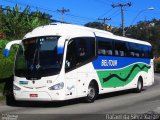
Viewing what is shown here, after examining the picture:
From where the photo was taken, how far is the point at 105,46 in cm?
2136

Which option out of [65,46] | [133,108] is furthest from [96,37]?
[133,108]

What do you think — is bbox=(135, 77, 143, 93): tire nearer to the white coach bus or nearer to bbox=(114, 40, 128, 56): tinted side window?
bbox=(114, 40, 128, 56): tinted side window

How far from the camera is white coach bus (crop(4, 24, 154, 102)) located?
57.0ft

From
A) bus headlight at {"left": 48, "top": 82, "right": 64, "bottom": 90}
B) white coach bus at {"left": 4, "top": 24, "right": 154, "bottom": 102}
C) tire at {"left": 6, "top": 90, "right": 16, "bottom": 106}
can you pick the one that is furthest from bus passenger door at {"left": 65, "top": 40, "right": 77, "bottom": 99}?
tire at {"left": 6, "top": 90, "right": 16, "bottom": 106}

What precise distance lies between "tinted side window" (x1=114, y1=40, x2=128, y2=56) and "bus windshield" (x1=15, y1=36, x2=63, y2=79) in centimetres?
560

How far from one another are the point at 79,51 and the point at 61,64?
1.45 m

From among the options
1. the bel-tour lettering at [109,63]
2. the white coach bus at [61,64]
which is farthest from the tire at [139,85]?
the white coach bus at [61,64]

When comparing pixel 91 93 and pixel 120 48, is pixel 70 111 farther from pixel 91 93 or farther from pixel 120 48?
pixel 120 48

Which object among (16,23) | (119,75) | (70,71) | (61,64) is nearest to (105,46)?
(119,75)

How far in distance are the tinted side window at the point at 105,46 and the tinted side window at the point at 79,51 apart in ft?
2.26

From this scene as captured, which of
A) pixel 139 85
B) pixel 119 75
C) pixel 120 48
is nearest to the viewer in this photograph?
pixel 119 75

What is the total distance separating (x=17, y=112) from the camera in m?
16.1

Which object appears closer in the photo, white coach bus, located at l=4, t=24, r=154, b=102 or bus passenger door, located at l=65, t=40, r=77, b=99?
white coach bus, located at l=4, t=24, r=154, b=102

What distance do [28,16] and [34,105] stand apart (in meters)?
21.9
